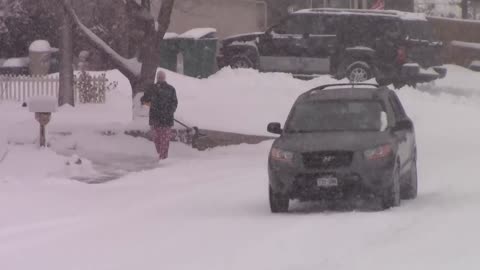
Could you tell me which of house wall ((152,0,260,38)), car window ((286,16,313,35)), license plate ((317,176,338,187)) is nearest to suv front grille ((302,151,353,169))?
license plate ((317,176,338,187))

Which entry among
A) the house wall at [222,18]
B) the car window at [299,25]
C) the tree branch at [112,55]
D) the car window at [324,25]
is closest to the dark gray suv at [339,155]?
the tree branch at [112,55]

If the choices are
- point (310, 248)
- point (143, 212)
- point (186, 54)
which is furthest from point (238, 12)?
point (310, 248)

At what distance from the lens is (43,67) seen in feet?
98.8

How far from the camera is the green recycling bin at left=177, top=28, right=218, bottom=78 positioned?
30.6 m

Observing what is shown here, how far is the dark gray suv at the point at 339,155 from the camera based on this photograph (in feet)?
41.8

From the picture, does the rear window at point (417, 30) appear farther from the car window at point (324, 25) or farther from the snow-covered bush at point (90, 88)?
the snow-covered bush at point (90, 88)

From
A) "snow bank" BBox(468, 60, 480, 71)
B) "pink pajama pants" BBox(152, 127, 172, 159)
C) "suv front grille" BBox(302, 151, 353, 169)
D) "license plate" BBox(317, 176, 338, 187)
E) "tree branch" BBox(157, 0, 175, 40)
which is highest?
"tree branch" BBox(157, 0, 175, 40)

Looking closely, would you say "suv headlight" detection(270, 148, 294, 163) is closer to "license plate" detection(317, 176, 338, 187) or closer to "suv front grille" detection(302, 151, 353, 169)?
"suv front grille" detection(302, 151, 353, 169)

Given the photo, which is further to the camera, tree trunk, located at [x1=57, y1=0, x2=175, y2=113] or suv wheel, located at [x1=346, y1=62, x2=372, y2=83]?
suv wheel, located at [x1=346, y1=62, x2=372, y2=83]

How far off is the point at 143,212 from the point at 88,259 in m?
3.34

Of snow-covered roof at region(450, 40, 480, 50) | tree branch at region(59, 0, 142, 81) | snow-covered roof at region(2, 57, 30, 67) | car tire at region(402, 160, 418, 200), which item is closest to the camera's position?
car tire at region(402, 160, 418, 200)

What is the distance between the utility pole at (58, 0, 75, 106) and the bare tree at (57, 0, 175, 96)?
279 cm

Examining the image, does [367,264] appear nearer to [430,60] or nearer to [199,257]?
[199,257]

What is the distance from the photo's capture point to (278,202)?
13242 mm
